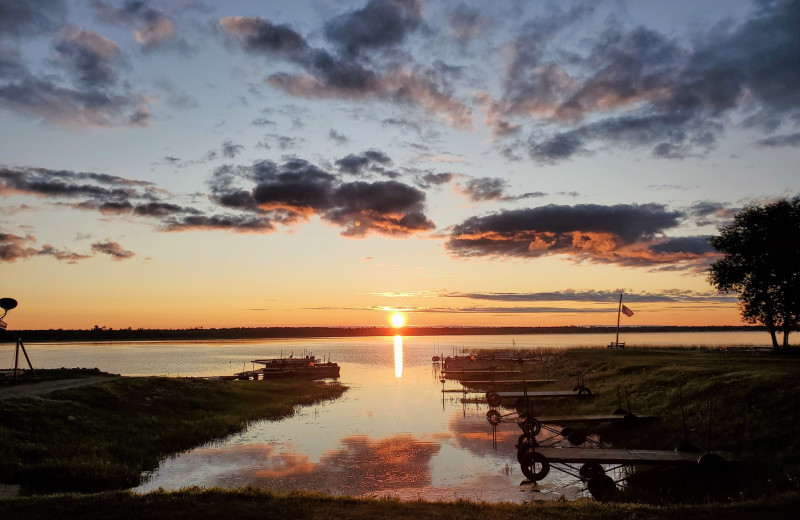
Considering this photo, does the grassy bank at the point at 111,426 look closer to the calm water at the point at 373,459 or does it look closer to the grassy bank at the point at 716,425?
the calm water at the point at 373,459

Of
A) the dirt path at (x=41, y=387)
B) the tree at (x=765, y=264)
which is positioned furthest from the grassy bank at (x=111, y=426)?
the tree at (x=765, y=264)

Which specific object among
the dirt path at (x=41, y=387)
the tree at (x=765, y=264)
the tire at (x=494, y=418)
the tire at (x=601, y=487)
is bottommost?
the tire at (x=494, y=418)

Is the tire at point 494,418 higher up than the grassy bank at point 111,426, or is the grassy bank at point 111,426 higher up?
the grassy bank at point 111,426

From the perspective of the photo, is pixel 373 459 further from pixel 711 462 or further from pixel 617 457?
pixel 711 462

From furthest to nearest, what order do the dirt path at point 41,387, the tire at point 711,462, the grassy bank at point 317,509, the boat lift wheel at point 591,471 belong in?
the dirt path at point 41,387
the boat lift wheel at point 591,471
the tire at point 711,462
the grassy bank at point 317,509

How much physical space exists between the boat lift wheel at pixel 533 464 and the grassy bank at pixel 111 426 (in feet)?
56.3

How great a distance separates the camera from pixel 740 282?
227 ft

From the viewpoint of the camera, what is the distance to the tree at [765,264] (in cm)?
6366

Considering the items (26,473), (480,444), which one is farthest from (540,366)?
(26,473)

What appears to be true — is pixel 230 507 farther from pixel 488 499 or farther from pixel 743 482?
pixel 743 482

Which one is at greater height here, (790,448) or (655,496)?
(790,448)

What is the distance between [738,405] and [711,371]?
930 cm

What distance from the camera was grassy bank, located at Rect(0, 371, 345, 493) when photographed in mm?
22188

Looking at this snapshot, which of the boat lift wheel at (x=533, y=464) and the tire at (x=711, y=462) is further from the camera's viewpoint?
the boat lift wheel at (x=533, y=464)
